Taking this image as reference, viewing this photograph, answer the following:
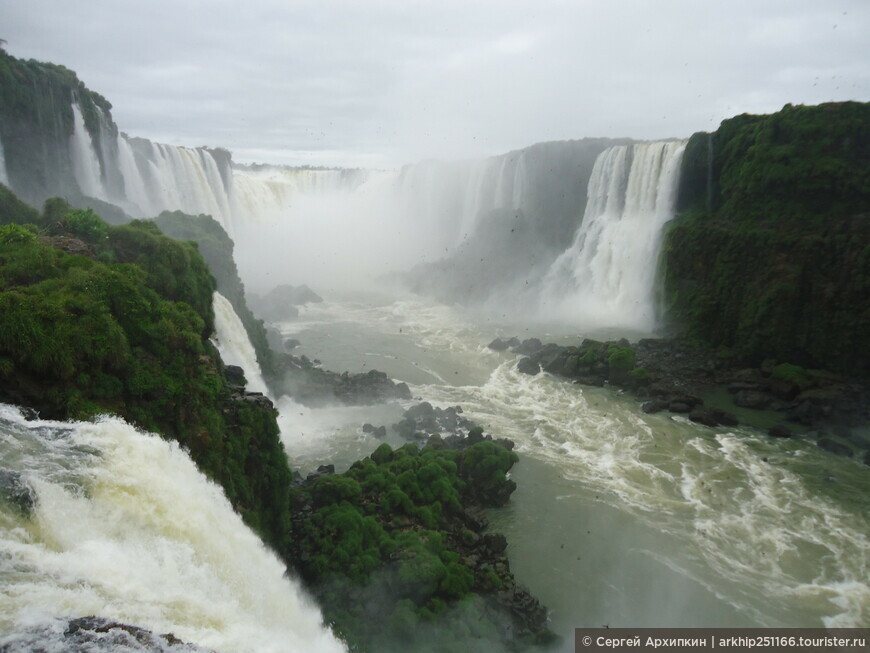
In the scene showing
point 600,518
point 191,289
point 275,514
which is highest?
point 191,289

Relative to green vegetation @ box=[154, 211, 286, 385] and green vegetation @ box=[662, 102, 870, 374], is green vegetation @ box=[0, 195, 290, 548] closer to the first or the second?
green vegetation @ box=[154, 211, 286, 385]

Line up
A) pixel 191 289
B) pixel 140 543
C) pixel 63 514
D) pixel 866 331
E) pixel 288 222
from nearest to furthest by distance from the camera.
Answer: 1. pixel 63 514
2. pixel 140 543
3. pixel 191 289
4. pixel 866 331
5. pixel 288 222

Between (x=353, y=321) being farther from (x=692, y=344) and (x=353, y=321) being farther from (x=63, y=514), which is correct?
(x=63, y=514)

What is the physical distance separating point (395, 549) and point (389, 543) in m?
0.19

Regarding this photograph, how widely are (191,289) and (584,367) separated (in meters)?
16.4

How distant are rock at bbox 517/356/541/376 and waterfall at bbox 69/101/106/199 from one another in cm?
2349

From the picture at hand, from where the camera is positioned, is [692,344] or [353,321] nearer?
[692,344]

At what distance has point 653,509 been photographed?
46.4ft

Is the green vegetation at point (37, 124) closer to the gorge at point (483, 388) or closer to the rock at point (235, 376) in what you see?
the gorge at point (483, 388)

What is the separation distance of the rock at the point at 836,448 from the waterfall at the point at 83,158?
33527mm

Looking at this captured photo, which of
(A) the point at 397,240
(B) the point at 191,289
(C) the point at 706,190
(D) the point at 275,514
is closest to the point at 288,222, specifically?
(A) the point at 397,240

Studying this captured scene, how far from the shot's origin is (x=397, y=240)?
57.2m

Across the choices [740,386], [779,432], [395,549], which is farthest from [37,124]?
[779,432]

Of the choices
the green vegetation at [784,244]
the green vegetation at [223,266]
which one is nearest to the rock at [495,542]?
the green vegetation at [223,266]
